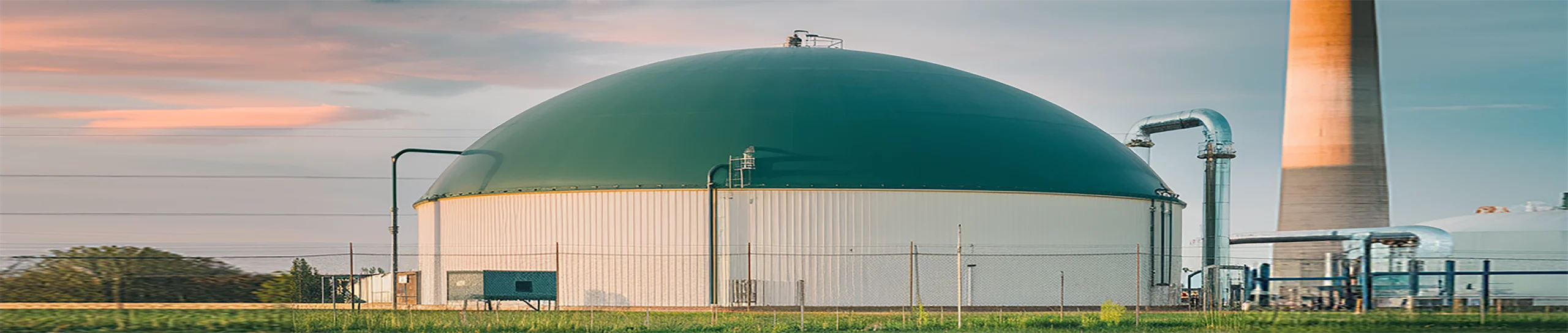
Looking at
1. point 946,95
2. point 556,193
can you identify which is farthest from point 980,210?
point 556,193

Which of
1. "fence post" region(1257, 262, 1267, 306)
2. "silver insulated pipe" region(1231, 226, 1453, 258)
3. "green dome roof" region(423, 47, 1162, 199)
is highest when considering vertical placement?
"green dome roof" region(423, 47, 1162, 199)

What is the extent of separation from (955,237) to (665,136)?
28.8 feet

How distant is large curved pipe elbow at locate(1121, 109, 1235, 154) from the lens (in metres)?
50.6

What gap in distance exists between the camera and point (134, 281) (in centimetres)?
2858

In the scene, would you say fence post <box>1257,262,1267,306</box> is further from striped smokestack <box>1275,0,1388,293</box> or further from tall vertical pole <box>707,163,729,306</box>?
tall vertical pole <box>707,163,729,306</box>

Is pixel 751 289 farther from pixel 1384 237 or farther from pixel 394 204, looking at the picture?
pixel 1384 237

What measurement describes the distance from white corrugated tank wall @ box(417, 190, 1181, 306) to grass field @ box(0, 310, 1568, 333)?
8.60 feet

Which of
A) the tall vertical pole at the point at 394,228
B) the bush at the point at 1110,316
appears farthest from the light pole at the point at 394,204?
the bush at the point at 1110,316

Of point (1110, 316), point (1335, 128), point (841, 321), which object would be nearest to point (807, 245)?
point (841, 321)

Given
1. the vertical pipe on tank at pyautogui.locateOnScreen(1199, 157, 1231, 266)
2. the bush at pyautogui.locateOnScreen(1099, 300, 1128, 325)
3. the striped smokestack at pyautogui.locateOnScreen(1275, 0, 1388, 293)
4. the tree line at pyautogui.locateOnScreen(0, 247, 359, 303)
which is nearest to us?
the tree line at pyautogui.locateOnScreen(0, 247, 359, 303)

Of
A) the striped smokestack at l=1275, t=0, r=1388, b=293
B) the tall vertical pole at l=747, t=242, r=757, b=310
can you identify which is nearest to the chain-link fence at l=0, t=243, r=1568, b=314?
the tall vertical pole at l=747, t=242, r=757, b=310

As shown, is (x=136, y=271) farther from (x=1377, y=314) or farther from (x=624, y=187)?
(x=1377, y=314)

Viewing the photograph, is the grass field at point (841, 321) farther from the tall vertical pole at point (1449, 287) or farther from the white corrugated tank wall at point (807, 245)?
the tall vertical pole at point (1449, 287)

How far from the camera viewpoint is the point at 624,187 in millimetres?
41844
